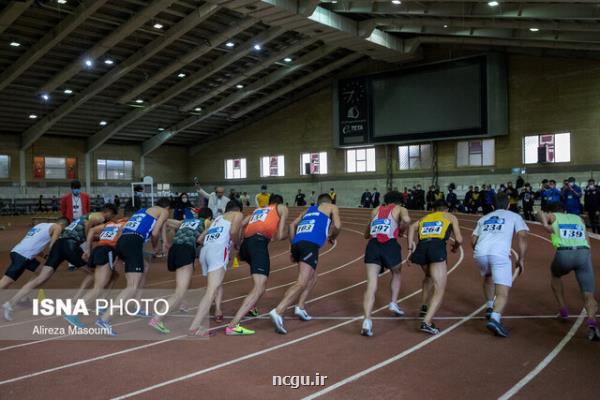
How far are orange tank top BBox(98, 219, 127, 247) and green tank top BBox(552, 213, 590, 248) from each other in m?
5.75

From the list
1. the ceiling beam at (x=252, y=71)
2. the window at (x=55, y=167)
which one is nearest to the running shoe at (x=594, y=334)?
the ceiling beam at (x=252, y=71)

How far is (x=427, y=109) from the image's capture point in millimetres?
31328

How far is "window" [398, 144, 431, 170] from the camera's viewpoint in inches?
1314

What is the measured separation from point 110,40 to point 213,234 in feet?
69.1

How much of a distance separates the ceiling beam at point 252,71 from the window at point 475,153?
Answer: 11.4 m

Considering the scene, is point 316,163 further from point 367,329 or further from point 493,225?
point 367,329

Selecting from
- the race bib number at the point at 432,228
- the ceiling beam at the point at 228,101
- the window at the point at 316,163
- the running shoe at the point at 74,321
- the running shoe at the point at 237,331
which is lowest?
the running shoe at the point at 237,331

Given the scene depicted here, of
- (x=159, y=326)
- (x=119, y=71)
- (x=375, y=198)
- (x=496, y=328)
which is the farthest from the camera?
(x=375, y=198)

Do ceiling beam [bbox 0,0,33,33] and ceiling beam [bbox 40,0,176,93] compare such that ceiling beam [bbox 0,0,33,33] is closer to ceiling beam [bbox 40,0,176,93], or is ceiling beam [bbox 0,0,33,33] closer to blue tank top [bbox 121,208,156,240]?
ceiling beam [bbox 40,0,176,93]

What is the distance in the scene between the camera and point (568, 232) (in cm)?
627

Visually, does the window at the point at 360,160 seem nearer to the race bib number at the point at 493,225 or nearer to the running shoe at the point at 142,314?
the running shoe at the point at 142,314

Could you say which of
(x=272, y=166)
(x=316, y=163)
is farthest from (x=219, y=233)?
(x=272, y=166)

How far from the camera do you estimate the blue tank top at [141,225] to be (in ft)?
22.7

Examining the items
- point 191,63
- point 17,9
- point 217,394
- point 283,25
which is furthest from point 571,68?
point 217,394
